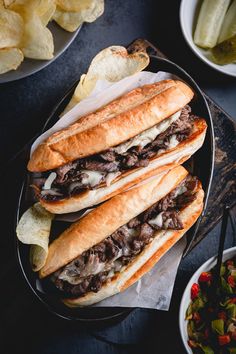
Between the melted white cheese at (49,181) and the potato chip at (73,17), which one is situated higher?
the potato chip at (73,17)

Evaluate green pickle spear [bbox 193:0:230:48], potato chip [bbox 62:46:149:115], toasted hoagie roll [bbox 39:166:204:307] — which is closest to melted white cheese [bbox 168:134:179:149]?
toasted hoagie roll [bbox 39:166:204:307]

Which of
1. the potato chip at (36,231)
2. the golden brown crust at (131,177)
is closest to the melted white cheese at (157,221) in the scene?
the golden brown crust at (131,177)

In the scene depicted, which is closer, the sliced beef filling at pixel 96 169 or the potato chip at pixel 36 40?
the sliced beef filling at pixel 96 169

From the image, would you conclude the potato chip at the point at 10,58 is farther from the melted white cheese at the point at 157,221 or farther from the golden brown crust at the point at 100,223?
the melted white cheese at the point at 157,221

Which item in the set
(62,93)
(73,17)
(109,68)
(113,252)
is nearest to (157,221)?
(113,252)

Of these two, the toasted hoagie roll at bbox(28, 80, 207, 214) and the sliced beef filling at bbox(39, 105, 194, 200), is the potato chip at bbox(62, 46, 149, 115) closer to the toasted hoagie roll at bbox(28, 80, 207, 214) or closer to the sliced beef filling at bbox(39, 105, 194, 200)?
the toasted hoagie roll at bbox(28, 80, 207, 214)

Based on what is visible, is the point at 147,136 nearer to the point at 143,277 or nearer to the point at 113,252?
the point at 113,252

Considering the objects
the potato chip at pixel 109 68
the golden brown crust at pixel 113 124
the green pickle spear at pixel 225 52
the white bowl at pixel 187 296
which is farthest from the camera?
the green pickle spear at pixel 225 52
